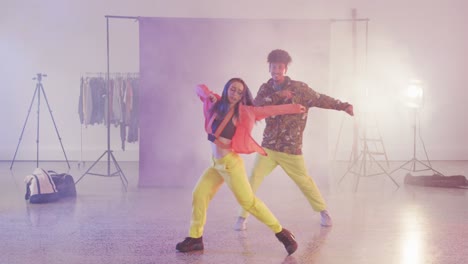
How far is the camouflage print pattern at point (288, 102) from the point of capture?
4.52 metres

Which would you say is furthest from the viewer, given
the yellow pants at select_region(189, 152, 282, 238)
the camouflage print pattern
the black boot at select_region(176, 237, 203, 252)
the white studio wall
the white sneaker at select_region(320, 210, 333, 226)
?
the white studio wall

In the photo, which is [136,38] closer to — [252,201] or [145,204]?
[145,204]

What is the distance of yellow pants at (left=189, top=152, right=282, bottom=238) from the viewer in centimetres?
376

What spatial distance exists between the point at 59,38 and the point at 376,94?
532 cm

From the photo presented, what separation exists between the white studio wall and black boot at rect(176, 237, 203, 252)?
565 cm

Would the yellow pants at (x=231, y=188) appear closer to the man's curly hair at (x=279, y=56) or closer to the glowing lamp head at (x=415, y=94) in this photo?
the man's curly hair at (x=279, y=56)

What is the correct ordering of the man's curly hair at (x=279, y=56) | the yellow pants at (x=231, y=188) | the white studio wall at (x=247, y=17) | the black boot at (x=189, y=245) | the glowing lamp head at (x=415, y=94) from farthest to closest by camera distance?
the white studio wall at (x=247, y=17) → the glowing lamp head at (x=415, y=94) → the man's curly hair at (x=279, y=56) → the black boot at (x=189, y=245) → the yellow pants at (x=231, y=188)

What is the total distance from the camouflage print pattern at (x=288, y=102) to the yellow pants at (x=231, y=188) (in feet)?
2.63

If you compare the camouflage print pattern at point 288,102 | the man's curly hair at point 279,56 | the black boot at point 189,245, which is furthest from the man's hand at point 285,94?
the black boot at point 189,245

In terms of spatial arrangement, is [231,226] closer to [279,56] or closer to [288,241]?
[288,241]

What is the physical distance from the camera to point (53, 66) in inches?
366

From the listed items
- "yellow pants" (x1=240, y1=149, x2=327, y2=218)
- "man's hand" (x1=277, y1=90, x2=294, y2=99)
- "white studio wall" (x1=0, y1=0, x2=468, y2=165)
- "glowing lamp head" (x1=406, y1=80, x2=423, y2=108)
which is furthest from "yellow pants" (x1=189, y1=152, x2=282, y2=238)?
"white studio wall" (x1=0, y1=0, x2=468, y2=165)

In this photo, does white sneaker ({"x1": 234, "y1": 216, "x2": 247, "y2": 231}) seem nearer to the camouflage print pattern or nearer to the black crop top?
the camouflage print pattern

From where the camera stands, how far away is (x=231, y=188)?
379cm
